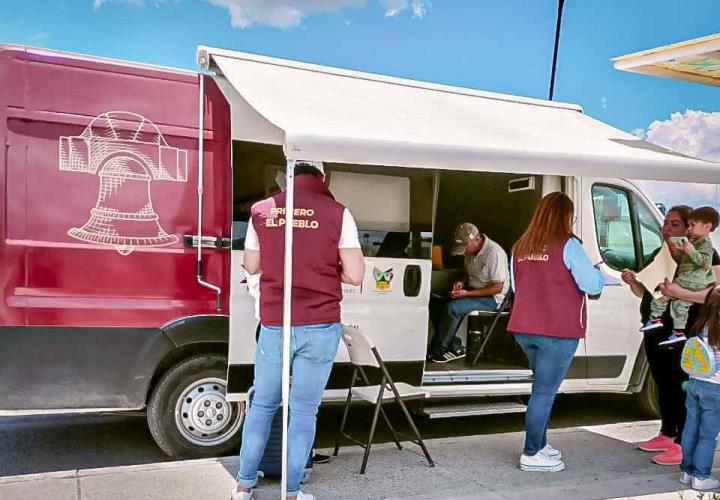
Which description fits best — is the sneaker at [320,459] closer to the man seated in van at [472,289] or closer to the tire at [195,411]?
the tire at [195,411]

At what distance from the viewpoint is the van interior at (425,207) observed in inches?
175

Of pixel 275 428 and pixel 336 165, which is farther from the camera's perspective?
pixel 336 165

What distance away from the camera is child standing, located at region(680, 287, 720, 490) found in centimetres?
401

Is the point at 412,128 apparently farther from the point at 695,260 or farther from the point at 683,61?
the point at 683,61

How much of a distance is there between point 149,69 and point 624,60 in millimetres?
3954

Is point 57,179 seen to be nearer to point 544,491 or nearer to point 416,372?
point 416,372

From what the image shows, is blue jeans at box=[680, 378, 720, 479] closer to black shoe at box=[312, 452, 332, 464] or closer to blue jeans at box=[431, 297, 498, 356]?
blue jeans at box=[431, 297, 498, 356]

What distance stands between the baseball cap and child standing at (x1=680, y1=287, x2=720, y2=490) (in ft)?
7.90

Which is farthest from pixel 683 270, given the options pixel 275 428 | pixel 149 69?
pixel 149 69

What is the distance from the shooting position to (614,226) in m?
5.66

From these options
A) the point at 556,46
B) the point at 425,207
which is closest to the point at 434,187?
the point at 425,207

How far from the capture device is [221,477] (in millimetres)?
4145

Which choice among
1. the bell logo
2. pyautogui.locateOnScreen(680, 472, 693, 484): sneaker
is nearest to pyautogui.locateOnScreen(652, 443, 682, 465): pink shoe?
pyautogui.locateOnScreen(680, 472, 693, 484): sneaker

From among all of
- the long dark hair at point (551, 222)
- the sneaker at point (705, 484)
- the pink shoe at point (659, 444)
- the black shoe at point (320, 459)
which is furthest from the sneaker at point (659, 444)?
the black shoe at point (320, 459)
